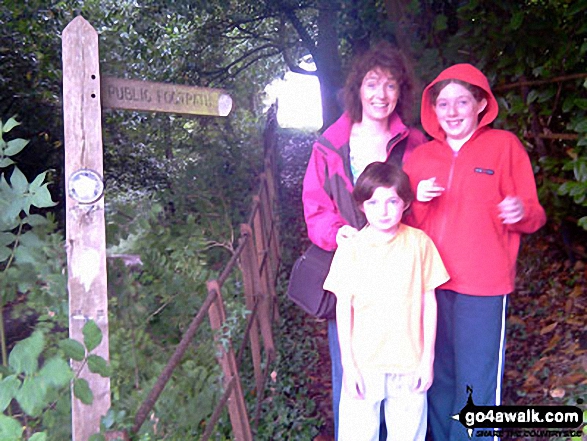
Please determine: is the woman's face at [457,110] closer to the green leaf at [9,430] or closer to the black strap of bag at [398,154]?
the black strap of bag at [398,154]

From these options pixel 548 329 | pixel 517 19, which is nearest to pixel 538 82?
pixel 517 19

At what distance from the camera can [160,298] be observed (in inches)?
123

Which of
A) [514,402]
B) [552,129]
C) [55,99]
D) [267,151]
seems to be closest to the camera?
[514,402]

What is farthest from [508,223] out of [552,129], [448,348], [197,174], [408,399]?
[197,174]

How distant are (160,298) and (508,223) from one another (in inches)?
74.8

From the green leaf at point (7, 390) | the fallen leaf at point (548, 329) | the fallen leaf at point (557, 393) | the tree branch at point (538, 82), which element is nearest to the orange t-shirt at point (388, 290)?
the green leaf at point (7, 390)

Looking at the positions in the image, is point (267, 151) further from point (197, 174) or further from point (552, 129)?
point (552, 129)

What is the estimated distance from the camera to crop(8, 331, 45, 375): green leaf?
135 cm

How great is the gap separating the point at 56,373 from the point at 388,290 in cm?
119

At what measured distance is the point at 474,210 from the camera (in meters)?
2.20

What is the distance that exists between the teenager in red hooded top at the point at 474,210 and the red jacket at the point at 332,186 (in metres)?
0.20

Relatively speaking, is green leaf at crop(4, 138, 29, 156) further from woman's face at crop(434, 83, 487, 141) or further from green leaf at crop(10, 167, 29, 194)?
woman's face at crop(434, 83, 487, 141)

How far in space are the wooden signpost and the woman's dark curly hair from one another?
101cm

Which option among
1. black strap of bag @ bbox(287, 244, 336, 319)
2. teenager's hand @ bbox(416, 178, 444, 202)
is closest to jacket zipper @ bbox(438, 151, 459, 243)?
teenager's hand @ bbox(416, 178, 444, 202)
